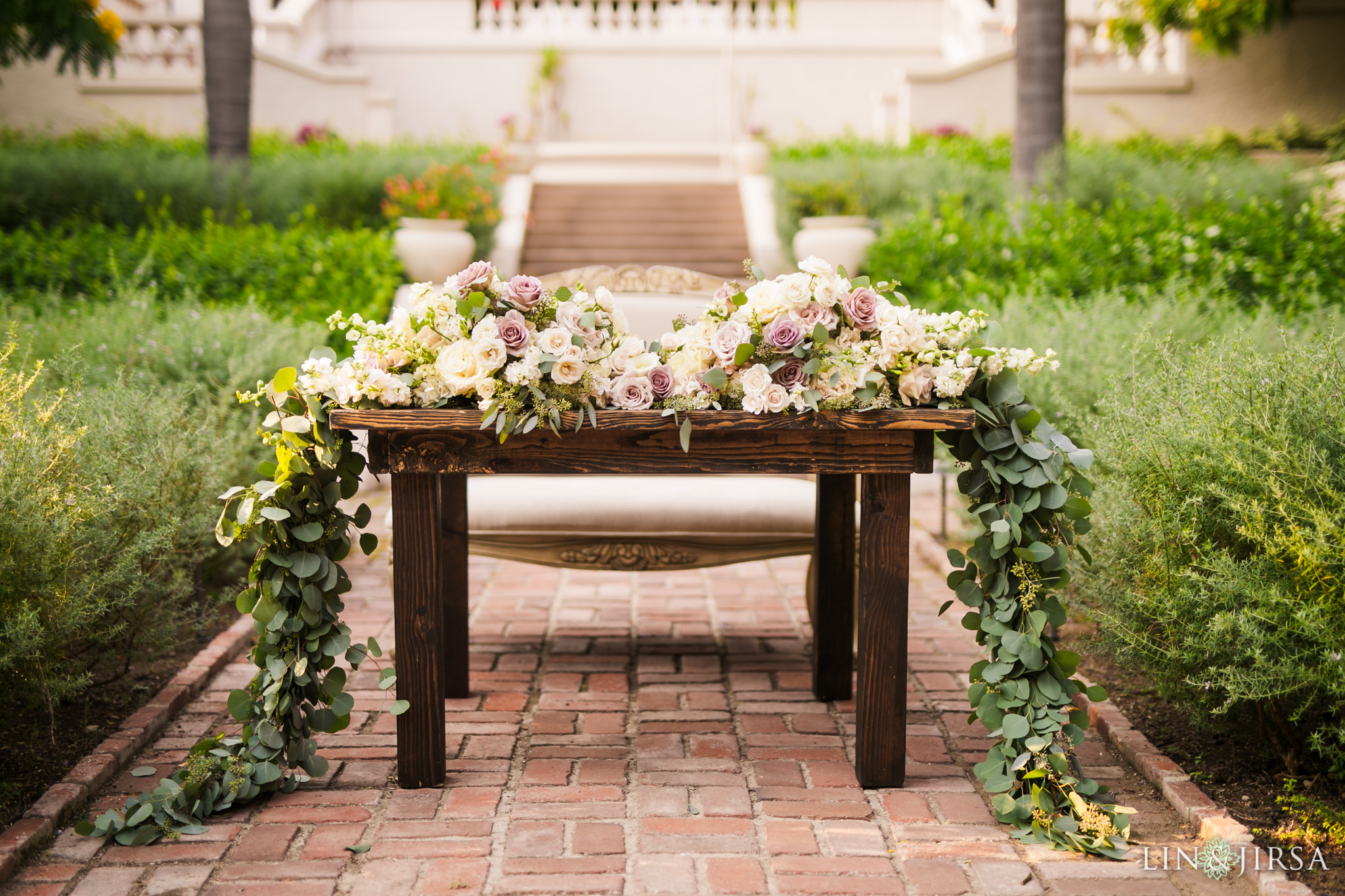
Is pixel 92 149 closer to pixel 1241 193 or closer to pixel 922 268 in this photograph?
pixel 922 268

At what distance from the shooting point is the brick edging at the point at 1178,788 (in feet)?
7.64

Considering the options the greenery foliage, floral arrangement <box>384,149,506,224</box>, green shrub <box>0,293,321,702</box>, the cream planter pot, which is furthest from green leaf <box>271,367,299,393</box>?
the greenery foliage

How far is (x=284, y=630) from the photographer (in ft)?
8.99

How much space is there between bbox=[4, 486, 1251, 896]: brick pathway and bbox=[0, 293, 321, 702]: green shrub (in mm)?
405

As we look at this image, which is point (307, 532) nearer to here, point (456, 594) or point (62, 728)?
point (456, 594)

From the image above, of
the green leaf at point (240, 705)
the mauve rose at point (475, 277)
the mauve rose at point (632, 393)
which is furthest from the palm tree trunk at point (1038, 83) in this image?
the green leaf at point (240, 705)

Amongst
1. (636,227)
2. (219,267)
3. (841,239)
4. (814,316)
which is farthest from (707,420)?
(636,227)

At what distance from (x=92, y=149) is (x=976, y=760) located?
33.8ft

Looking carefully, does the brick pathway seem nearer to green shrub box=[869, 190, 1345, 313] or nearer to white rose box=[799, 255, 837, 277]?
white rose box=[799, 255, 837, 277]

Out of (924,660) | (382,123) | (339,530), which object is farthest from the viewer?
(382,123)

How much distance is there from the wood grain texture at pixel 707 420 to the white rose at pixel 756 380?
0.21 ft

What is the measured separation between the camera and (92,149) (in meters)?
10.0

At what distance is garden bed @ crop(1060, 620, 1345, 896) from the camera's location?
2533 mm

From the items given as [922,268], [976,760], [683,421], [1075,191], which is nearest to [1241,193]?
[1075,191]
